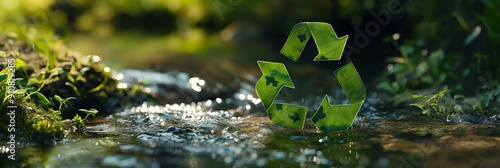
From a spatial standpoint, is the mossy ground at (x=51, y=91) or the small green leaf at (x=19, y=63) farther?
the small green leaf at (x=19, y=63)

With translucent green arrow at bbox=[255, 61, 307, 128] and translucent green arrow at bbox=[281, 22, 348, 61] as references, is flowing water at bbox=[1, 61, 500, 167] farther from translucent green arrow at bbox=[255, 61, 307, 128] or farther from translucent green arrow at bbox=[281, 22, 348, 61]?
translucent green arrow at bbox=[281, 22, 348, 61]

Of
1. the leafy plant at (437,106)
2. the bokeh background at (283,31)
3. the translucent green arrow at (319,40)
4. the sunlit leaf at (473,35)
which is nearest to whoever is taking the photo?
Result: the translucent green arrow at (319,40)

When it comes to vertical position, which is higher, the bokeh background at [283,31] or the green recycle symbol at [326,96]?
the bokeh background at [283,31]

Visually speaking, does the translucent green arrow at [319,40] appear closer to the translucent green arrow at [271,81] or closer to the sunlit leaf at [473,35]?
the translucent green arrow at [271,81]

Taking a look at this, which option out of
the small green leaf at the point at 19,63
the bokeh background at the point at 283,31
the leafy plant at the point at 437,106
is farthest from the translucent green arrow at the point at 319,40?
the bokeh background at the point at 283,31

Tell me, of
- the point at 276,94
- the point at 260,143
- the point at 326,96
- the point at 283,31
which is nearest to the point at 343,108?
the point at 326,96

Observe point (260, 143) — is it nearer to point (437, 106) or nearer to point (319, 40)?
point (319, 40)

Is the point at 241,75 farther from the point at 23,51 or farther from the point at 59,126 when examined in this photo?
the point at 59,126
